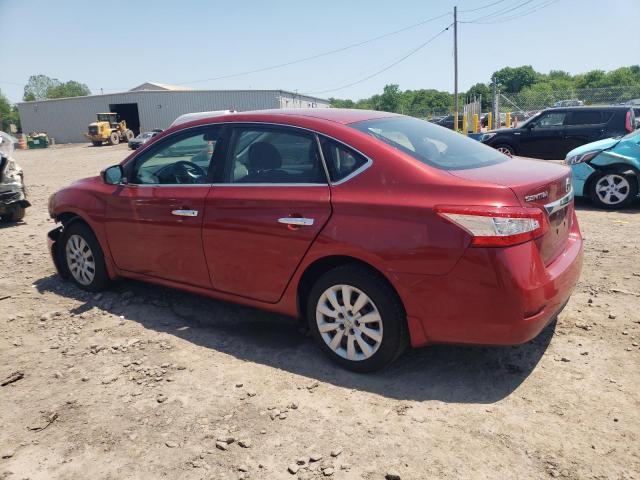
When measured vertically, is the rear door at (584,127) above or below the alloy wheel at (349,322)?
above

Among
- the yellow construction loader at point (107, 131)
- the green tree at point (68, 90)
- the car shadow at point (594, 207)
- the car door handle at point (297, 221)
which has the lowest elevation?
the car shadow at point (594, 207)

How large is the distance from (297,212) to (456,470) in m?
1.72

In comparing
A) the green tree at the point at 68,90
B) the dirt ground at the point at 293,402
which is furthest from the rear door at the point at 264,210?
the green tree at the point at 68,90

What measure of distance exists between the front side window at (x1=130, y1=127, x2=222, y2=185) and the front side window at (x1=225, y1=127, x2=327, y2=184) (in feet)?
0.67

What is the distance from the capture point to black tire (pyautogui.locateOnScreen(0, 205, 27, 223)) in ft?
28.2

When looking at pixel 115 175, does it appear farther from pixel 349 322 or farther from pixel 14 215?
pixel 14 215

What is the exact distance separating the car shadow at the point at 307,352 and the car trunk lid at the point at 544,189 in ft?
2.58

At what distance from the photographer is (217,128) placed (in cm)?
388

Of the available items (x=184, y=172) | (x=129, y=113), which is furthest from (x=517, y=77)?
(x=184, y=172)

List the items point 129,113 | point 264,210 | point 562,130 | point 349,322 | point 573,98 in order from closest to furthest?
point 349,322, point 264,210, point 562,130, point 573,98, point 129,113

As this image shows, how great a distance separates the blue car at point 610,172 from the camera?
7.67 metres

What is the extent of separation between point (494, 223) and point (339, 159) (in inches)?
41.9

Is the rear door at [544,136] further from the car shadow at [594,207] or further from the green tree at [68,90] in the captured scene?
the green tree at [68,90]

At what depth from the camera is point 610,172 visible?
25.6 ft
